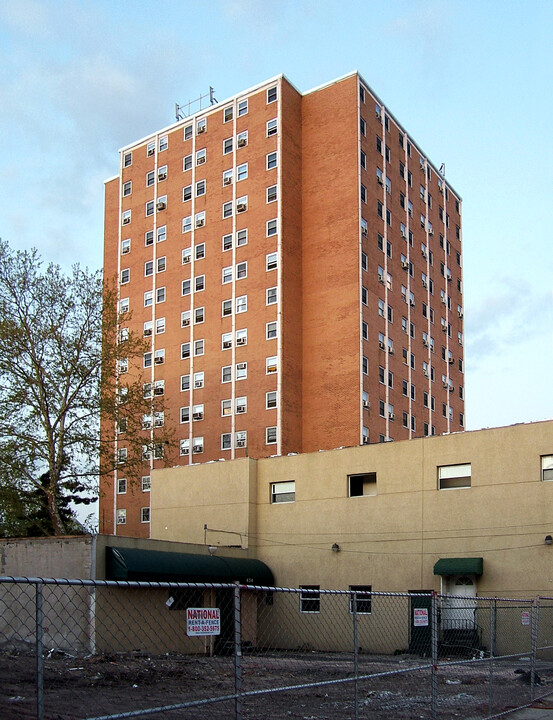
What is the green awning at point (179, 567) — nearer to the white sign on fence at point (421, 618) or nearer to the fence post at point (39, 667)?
the white sign on fence at point (421, 618)

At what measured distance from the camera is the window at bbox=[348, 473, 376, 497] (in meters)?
40.5

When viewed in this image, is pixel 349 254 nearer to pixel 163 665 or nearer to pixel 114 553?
pixel 114 553

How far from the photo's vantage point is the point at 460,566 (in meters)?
36.0

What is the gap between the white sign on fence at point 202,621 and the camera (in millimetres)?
8070

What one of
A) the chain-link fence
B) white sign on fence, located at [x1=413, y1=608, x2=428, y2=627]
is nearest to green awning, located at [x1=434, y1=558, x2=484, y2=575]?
the chain-link fence

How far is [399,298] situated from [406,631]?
1417 inches

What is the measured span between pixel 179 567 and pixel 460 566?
11.9m

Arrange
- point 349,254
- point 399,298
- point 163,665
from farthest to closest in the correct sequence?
point 399,298 < point 349,254 < point 163,665

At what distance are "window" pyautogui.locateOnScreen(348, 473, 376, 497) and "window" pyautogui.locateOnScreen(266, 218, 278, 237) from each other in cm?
2740

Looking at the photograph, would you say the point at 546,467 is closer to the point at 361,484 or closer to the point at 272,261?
the point at 361,484

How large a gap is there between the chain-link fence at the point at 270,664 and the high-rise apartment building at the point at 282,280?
2289 centimetres

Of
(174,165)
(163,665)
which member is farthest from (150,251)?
(163,665)

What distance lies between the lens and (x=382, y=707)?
15.1 m

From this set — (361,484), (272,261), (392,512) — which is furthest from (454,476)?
(272,261)
